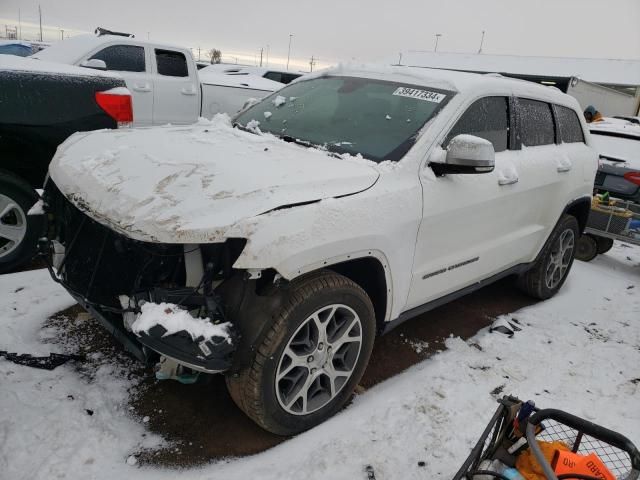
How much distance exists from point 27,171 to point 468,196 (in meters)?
3.34

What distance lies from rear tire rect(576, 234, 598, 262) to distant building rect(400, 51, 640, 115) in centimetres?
1775

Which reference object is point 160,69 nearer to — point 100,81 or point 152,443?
point 100,81

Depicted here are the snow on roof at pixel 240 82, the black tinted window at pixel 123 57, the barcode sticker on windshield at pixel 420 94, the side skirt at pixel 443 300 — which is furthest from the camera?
the snow on roof at pixel 240 82

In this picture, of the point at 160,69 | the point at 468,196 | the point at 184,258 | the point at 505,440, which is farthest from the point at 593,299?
the point at 160,69

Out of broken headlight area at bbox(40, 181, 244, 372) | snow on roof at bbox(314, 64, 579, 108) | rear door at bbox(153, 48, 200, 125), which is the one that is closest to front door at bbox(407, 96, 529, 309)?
snow on roof at bbox(314, 64, 579, 108)

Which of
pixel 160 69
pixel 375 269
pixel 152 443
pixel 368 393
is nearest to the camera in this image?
pixel 152 443

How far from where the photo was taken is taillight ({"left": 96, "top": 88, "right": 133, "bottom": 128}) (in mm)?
3893

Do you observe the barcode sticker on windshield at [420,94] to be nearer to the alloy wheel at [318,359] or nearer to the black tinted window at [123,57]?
the alloy wheel at [318,359]

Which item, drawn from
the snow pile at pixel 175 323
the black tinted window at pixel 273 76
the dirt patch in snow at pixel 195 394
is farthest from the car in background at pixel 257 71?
the snow pile at pixel 175 323

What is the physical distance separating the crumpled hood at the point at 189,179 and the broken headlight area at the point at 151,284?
0.17 meters

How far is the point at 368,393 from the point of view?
3029 mm

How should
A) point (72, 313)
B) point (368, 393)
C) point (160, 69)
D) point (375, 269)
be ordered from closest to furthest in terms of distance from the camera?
point (375, 269), point (368, 393), point (72, 313), point (160, 69)

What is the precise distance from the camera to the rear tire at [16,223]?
12.1 ft

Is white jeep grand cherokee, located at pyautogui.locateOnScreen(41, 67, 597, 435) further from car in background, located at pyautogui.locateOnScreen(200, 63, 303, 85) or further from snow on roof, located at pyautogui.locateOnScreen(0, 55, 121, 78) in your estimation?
car in background, located at pyautogui.locateOnScreen(200, 63, 303, 85)
